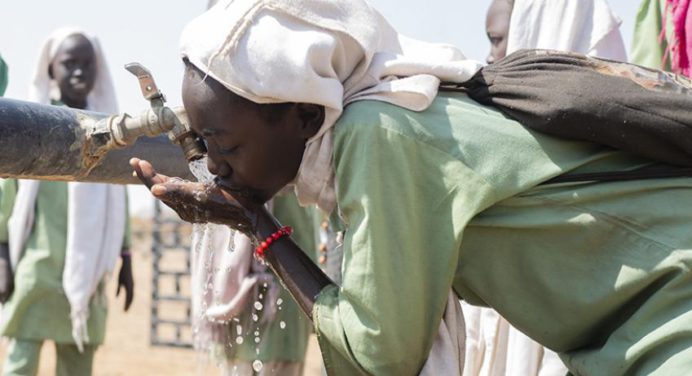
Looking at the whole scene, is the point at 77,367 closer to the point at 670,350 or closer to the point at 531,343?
the point at 531,343

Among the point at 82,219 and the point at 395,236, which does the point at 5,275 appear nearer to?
the point at 82,219

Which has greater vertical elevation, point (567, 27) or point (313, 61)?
point (313, 61)

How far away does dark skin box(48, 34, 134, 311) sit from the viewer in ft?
25.0

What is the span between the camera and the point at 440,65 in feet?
8.72

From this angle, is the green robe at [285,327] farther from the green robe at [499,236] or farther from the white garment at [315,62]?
the green robe at [499,236]

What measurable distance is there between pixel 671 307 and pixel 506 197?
400mm

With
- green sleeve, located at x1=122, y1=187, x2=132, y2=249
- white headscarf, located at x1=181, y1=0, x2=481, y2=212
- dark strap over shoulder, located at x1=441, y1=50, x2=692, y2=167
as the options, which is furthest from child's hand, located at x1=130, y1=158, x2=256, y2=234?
green sleeve, located at x1=122, y1=187, x2=132, y2=249

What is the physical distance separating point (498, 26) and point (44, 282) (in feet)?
11.3

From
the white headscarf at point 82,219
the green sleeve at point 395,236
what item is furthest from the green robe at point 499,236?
the white headscarf at point 82,219

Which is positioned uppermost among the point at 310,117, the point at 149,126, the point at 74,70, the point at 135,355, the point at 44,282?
the point at 310,117

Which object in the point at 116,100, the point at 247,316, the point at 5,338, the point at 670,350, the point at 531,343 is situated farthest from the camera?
the point at 116,100

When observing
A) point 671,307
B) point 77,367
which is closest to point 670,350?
point 671,307

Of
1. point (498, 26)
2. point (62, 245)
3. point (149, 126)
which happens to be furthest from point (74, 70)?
point (149, 126)

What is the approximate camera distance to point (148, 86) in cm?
285
